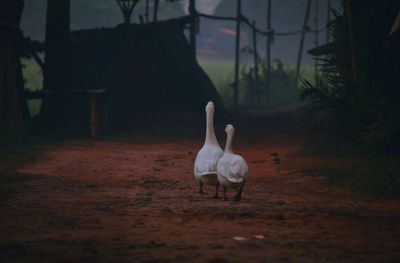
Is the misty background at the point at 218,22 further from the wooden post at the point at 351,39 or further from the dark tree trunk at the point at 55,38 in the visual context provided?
the wooden post at the point at 351,39

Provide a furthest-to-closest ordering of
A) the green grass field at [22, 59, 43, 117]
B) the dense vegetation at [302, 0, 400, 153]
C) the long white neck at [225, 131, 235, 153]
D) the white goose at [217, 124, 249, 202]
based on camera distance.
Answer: the green grass field at [22, 59, 43, 117]
the dense vegetation at [302, 0, 400, 153]
the long white neck at [225, 131, 235, 153]
the white goose at [217, 124, 249, 202]

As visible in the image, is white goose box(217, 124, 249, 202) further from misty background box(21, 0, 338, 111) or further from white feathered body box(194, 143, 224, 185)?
misty background box(21, 0, 338, 111)

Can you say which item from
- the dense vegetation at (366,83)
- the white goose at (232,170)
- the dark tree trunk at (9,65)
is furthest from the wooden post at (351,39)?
the dark tree trunk at (9,65)

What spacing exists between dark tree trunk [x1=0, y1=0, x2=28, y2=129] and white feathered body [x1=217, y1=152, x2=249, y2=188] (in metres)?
9.47

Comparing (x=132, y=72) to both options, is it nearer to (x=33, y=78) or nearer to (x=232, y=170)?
(x=232, y=170)

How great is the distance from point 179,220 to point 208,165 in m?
1.97

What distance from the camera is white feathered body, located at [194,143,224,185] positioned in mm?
10078

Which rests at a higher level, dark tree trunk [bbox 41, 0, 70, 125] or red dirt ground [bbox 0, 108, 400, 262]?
dark tree trunk [bbox 41, 0, 70, 125]

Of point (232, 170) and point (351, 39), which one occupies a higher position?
point (351, 39)

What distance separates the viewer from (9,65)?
709 inches

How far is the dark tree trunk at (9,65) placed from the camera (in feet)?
58.2

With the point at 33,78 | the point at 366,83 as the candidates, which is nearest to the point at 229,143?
the point at 366,83

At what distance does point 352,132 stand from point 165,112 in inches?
438

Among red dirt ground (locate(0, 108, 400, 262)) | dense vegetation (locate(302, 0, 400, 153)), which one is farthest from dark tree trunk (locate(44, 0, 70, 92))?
dense vegetation (locate(302, 0, 400, 153))
